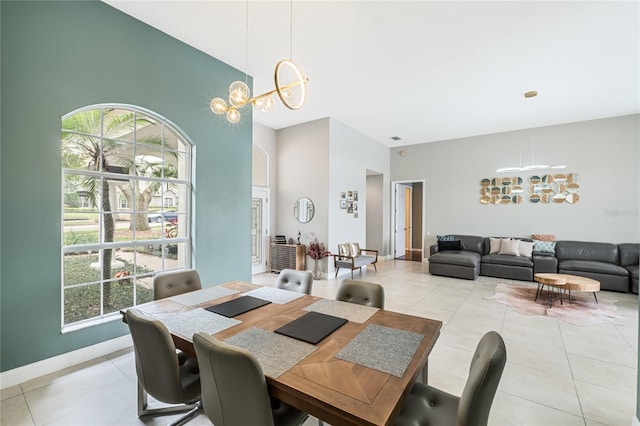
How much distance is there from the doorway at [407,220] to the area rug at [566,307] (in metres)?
3.59

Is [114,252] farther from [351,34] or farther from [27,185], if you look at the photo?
[351,34]

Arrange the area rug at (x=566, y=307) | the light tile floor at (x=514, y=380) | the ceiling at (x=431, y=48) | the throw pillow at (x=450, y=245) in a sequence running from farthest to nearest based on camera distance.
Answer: the throw pillow at (x=450, y=245), the area rug at (x=566, y=307), the ceiling at (x=431, y=48), the light tile floor at (x=514, y=380)

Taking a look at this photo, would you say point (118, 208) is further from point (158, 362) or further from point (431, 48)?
point (431, 48)

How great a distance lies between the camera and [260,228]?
652 cm

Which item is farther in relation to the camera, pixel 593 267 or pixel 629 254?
pixel 629 254

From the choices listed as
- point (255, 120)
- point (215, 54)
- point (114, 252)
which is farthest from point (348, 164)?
point (114, 252)

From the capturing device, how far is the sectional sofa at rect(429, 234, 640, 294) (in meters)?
5.11

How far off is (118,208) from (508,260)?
22.9 ft

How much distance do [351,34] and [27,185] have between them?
11.5 ft

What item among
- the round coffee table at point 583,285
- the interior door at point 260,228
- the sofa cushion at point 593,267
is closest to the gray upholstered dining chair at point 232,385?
the round coffee table at point 583,285

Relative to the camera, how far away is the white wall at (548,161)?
18.9 ft

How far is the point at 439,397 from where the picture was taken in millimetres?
1456

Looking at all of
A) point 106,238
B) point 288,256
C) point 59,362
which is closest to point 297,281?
point 106,238

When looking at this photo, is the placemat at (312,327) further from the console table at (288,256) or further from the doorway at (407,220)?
the doorway at (407,220)
